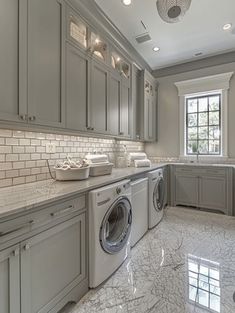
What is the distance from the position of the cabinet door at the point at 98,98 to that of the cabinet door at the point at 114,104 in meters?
0.13

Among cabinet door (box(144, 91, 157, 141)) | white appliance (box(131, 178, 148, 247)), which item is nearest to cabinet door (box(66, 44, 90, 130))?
white appliance (box(131, 178, 148, 247))

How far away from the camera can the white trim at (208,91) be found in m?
3.85

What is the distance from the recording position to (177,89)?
4.34 metres

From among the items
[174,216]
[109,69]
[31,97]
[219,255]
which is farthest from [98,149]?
[219,255]

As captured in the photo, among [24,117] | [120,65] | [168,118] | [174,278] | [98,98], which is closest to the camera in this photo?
[24,117]

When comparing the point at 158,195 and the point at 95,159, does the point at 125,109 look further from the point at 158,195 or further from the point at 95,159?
the point at 158,195

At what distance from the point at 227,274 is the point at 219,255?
0.35 metres

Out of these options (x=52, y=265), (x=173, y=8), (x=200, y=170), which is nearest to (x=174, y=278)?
(x=52, y=265)

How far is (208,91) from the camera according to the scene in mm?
4008

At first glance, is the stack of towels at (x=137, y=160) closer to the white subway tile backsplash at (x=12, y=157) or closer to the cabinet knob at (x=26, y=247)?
the white subway tile backsplash at (x=12, y=157)

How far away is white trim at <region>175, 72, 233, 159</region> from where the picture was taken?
3848mm

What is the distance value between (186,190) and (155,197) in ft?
3.85

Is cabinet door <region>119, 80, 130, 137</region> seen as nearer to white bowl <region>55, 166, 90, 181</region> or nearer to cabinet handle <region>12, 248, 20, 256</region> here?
white bowl <region>55, 166, 90, 181</region>

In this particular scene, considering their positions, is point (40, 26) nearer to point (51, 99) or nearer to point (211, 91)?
point (51, 99)
